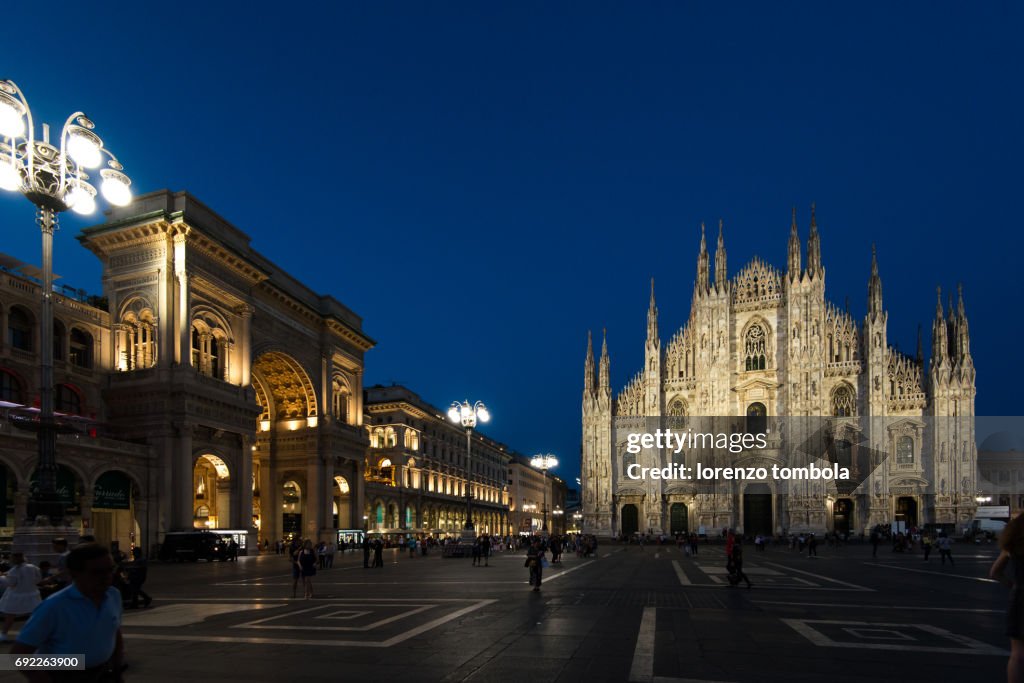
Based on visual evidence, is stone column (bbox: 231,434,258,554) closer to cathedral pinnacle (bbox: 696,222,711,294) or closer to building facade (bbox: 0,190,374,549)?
building facade (bbox: 0,190,374,549)

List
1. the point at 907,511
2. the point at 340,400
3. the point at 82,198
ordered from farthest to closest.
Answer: the point at 907,511 < the point at 340,400 < the point at 82,198

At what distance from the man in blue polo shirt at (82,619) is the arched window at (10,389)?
3616cm

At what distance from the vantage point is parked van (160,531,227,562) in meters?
36.0

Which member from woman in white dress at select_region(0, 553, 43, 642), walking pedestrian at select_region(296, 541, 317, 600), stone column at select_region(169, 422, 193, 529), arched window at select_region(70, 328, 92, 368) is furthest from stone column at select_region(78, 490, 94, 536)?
woman in white dress at select_region(0, 553, 43, 642)

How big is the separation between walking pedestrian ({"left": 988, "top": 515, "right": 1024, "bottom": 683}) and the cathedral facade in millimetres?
61601

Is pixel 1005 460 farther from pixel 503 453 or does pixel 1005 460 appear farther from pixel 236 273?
pixel 236 273

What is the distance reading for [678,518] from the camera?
68188mm

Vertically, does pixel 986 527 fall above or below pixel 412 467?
below

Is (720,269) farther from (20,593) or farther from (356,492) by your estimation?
(20,593)

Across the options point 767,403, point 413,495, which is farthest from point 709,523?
point 413,495

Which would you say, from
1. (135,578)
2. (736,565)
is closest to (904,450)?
(736,565)

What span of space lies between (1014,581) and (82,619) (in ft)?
21.9

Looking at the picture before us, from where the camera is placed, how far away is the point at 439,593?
744 inches

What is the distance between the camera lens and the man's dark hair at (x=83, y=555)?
405 centimetres
